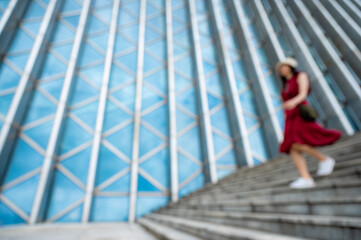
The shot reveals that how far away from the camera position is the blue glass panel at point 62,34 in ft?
26.9

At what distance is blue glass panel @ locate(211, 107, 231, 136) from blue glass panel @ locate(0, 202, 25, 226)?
627cm

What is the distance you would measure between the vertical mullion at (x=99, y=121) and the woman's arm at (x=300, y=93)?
5.75 meters

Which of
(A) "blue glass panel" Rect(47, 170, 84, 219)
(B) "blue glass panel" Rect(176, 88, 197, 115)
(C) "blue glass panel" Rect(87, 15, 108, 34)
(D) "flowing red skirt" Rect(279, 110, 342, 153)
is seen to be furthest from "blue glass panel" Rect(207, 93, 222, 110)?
(D) "flowing red skirt" Rect(279, 110, 342, 153)

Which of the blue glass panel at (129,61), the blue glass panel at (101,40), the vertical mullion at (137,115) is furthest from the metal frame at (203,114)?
the blue glass panel at (101,40)

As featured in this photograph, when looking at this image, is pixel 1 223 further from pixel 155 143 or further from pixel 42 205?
pixel 155 143

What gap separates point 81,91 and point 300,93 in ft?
23.7

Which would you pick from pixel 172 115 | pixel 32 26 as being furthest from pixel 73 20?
pixel 172 115

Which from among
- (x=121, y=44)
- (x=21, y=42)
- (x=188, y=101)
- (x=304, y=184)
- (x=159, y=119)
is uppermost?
(x=121, y=44)

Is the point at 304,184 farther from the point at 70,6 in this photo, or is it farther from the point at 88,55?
the point at 70,6

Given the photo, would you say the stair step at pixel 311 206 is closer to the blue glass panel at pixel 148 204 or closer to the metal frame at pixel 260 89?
the blue glass panel at pixel 148 204

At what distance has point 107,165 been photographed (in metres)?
6.77

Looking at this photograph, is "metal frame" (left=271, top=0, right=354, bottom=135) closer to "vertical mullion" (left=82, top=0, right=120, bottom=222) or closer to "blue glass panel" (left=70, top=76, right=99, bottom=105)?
"vertical mullion" (left=82, top=0, right=120, bottom=222)

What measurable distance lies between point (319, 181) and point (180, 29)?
30.8 ft

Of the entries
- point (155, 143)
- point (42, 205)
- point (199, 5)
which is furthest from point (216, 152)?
point (199, 5)
